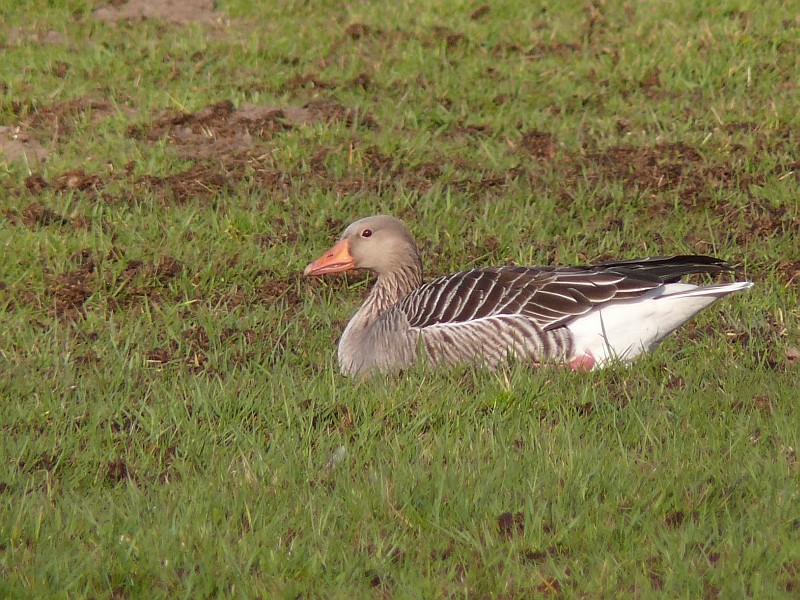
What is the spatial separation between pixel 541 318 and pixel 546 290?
18 cm

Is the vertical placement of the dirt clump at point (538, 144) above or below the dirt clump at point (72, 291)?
above

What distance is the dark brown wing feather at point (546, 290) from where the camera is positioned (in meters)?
6.72

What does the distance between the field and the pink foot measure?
0.33 meters

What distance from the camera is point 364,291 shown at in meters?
8.40

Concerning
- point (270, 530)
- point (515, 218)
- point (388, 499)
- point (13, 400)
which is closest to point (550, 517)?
point (388, 499)

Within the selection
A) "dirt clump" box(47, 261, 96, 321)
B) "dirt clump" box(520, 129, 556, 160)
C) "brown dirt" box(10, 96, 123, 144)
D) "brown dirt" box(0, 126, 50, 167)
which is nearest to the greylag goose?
"dirt clump" box(47, 261, 96, 321)

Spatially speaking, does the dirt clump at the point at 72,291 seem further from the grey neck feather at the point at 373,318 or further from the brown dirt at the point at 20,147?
the brown dirt at the point at 20,147

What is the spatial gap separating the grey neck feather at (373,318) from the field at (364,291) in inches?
10.8

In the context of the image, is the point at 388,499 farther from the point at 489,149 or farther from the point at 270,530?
the point at 489,149

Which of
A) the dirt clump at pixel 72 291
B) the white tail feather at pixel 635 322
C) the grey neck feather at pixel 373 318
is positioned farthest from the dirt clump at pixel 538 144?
the dirt clump at pixel 72 291

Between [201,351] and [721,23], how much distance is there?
6.76m

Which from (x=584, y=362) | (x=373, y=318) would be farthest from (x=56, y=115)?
(x=584, y=362)

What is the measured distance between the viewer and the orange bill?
299 inches

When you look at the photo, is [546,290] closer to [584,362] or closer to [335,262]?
[584,362]
